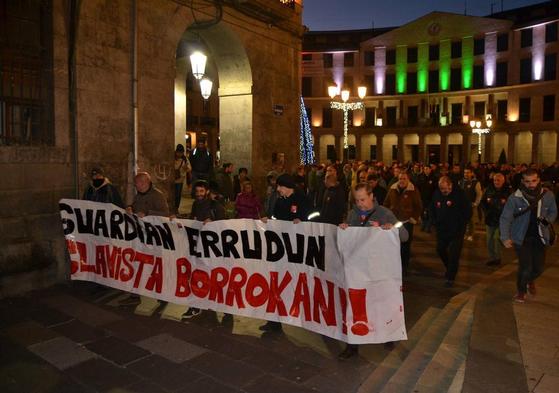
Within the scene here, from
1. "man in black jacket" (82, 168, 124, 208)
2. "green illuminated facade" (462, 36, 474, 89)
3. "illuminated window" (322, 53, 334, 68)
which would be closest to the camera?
"man in black jacket" (82, 168, 124, 208)

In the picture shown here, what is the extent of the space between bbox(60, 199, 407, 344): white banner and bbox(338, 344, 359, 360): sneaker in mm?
233

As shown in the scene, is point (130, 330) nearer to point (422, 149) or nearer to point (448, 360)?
point (448, 360)

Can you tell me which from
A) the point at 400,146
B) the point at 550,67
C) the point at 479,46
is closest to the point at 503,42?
the point at 479,46

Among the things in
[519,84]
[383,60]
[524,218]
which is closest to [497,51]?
[519,84]

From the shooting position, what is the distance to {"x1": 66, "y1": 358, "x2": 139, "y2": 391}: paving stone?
15.5ft

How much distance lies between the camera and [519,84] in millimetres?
54344

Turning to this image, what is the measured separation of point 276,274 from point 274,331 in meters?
0.76

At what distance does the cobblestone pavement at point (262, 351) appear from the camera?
4.64 metres

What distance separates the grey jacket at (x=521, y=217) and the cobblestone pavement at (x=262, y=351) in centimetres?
83

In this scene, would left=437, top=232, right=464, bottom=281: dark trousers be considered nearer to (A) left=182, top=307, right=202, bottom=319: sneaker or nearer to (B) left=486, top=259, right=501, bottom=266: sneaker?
(B) left=486, top=259, right=501, bottom=266: sneaker

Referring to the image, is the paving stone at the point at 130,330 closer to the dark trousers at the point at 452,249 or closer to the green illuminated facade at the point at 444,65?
the dark trousers at the point at 452,249

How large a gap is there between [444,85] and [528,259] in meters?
56.4

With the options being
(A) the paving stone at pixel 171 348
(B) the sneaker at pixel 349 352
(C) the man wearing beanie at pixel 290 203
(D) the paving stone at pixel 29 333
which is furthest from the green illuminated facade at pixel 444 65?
(D) the paving stone at pixel 29 333

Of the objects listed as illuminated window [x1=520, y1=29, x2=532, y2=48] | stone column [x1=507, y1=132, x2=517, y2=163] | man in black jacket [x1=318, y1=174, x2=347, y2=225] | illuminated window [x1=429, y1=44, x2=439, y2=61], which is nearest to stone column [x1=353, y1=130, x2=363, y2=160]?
illuminated window [x1=429, y1=44, x2=439, y2=61]
